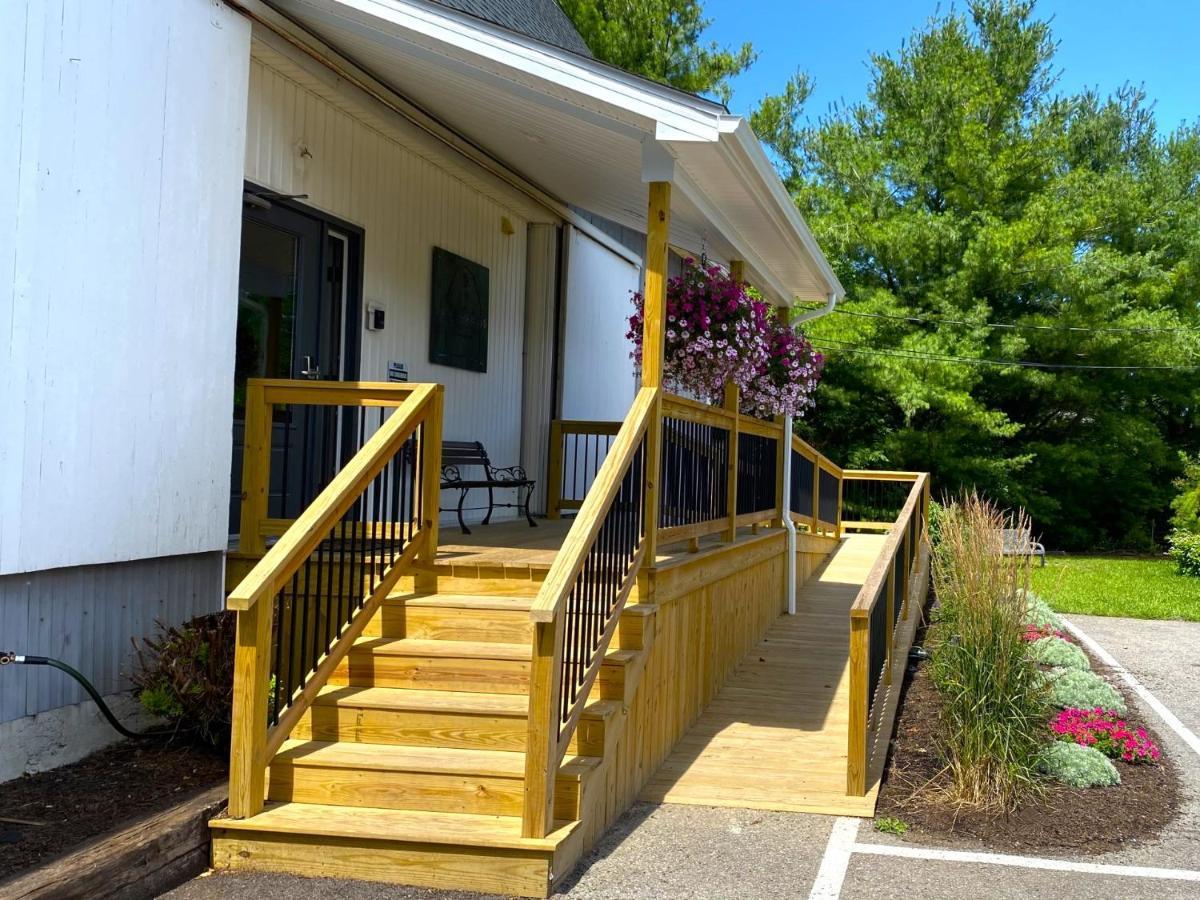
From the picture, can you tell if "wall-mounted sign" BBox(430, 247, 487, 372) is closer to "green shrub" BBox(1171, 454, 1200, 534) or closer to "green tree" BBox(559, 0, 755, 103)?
"green shrub" BBox(1171, 454, 1200, 534)

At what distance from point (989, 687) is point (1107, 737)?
1.33 m

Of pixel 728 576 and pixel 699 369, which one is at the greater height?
pixel 699 369

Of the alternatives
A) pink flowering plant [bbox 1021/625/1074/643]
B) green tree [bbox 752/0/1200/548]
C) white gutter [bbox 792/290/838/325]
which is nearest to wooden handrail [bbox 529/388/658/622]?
pink flowering plant [bbox 1021/625/1074/643]

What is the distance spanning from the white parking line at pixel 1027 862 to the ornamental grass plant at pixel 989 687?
57 centimetres

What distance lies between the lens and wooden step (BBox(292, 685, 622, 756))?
15.6ft

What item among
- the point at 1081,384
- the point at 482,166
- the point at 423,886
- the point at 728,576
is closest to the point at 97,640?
the point at 423,886

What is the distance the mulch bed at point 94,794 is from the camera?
396cm

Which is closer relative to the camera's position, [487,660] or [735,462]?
[487,660]

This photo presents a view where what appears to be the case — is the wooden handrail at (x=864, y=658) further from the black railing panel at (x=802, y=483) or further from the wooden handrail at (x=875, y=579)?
the black railing panel at (x=802, y=483)

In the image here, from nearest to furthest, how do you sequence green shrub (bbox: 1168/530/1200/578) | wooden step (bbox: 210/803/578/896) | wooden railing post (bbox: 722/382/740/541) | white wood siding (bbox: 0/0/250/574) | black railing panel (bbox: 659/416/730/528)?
1. wooden step (bbox: 210/803/578/896)
2. white wood siding (bbox: 0/0/250/574)
3. black railing panel (bbox: 659/416/730/528)
4. wooden railing post (bbox: 722/382/740/541)
5. green shrub (bbox: 1168/530/1200/578)

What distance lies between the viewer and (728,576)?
745 cm

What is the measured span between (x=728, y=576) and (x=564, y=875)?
11.2 feet

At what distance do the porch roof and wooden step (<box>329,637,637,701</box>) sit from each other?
2549 mm

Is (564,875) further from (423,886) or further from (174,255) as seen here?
(174,255)
